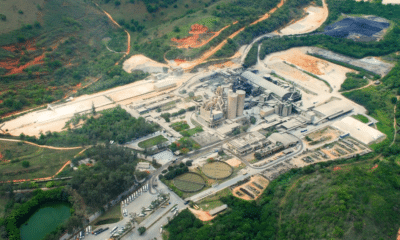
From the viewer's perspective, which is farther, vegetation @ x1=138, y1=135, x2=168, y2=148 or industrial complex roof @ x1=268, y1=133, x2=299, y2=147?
vegetation @ x1=138, y1=135, x2=168, y2=148

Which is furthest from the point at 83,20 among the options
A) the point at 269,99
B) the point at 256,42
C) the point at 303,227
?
the point at 303,227

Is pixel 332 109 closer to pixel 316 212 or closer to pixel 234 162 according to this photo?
pixel 234 162

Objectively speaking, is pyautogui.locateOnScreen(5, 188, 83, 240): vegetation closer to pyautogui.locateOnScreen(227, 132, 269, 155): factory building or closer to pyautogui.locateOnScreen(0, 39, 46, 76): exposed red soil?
pyautogui.locateOnScreen(227, 132, 269, 155): factory building

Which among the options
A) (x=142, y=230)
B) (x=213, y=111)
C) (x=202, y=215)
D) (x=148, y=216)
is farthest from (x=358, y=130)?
(x=142, y=230)

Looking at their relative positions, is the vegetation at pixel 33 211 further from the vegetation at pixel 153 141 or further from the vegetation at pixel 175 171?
the vegetation at pixel 153 141

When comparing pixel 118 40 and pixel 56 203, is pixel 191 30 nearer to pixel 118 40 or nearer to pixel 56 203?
pixel 118 40

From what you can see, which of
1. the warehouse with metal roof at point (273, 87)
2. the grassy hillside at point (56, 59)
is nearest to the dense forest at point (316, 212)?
the warehouse with metal roof at point (273, 87)

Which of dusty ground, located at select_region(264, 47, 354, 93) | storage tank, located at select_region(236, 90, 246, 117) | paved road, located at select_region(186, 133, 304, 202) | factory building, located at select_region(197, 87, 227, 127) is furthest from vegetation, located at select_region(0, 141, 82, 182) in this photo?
dusty ground, located at select_region(264, 47, 354, 93)

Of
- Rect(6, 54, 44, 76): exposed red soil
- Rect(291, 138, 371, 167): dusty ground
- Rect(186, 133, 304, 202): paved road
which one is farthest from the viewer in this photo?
Rect(6, 54, 44, 76): exposed red soil
